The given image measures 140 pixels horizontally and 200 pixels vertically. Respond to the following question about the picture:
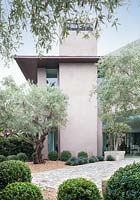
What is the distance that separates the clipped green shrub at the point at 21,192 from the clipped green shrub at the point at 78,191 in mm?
479

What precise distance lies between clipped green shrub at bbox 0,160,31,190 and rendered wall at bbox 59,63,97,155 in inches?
673

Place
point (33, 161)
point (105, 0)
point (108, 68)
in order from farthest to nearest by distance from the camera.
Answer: point (33, 161), point (108, 68), point (105, 0)

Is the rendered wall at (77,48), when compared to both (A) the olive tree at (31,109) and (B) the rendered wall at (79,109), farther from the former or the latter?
(A) the olive tree at (31,109)

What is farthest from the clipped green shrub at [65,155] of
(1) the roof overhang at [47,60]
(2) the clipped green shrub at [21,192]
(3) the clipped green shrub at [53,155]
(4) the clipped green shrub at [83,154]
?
(2) the clipped green shrub at [21,192]

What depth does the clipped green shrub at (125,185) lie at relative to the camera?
5.47 metres

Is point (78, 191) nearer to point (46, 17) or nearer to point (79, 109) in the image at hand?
point (46, 17)

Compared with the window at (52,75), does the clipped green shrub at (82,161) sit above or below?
below

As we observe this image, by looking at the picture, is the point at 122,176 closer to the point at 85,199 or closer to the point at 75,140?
the point at 85,199

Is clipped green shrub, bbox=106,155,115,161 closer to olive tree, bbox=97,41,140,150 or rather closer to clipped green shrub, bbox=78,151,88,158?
clipped green shrub, bbox=78,151,88,158

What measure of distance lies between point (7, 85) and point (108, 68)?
8869 mm

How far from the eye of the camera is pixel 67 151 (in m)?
25.2

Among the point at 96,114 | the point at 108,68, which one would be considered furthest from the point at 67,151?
the point at 108,68

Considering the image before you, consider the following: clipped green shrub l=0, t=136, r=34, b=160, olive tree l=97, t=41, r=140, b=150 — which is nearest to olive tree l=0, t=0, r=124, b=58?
olive tree l=97, t=41, r=140, b=150

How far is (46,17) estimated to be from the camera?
608 centimetres
